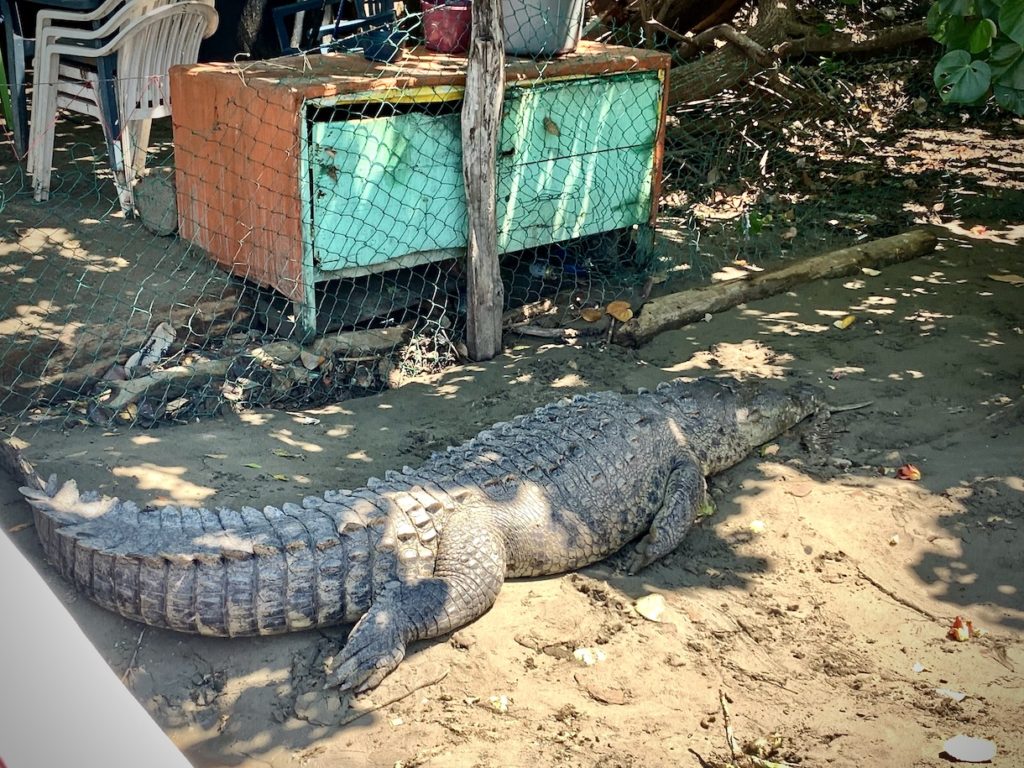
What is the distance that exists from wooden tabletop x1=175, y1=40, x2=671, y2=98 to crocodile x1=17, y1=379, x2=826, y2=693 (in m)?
1.95

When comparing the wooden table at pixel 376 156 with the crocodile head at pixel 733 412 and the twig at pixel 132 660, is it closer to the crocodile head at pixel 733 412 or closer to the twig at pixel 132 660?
the crocodile head at pixel 733 412

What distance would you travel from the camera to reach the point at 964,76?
4.20 metres

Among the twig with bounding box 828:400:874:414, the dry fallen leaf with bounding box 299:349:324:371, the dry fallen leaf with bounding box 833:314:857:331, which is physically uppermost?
the dry fallen leaf with bounding box 833:314:857:331

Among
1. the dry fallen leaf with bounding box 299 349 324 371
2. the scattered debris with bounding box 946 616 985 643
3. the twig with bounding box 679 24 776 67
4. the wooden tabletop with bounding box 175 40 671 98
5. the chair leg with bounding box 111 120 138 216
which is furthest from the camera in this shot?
the twig with bounding box 679 24 776 67

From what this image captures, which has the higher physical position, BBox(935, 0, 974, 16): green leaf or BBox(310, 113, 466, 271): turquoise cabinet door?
BBox(935, 0, 974, 16): green leaf

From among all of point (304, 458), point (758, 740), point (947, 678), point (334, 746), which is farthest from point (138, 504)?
point (947, 678)

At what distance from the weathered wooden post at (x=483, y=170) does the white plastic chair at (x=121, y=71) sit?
191cm

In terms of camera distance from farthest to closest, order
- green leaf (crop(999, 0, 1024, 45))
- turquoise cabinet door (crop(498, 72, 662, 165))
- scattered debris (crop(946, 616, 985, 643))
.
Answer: turquoise cabinet door (crop(498, 72, 662, 165))
green leaf (crop(999, 0, 1024, 45))
scattered debris (crop(946, 616, 985, 643))

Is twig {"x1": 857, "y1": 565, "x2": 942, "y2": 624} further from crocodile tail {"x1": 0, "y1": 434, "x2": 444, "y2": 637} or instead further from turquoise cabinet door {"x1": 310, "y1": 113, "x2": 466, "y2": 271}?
turquoise cabinet door {"x1": 310, "y1": 113, "x2": 466, "y2": 271}

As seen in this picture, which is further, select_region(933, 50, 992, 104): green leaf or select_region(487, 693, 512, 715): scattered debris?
select_region(933, 50, 992, 104): green leaf

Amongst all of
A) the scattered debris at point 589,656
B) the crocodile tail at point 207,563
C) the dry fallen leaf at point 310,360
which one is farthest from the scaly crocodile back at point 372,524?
the dry fallen leaf at point 310,360

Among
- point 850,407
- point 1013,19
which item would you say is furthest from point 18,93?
point 1013,19

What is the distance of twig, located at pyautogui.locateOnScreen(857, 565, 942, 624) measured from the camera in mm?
3698

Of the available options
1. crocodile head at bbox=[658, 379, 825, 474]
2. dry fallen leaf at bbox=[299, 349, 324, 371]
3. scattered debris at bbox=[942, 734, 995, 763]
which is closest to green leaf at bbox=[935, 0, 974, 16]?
crocodile head at bbox=[658, 379, 825, 474]
